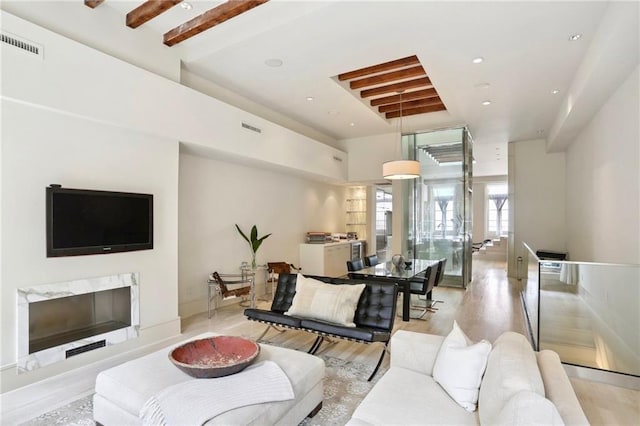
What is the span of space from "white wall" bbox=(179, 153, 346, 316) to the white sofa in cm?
381

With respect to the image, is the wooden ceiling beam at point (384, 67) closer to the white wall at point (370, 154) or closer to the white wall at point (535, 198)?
the white wall at point (370, 154)

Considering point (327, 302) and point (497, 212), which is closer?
point (327, 302)

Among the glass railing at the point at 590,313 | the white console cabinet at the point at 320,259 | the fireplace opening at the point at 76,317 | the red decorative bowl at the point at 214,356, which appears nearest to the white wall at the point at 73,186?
the fireplace opening at the point at 76,317

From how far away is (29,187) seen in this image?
9.82ft

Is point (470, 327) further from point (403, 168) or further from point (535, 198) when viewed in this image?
point (535, 198)

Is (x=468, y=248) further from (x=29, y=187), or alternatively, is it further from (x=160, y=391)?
(x=29, y=187)

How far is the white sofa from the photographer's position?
131cm

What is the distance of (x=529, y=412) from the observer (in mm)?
1263

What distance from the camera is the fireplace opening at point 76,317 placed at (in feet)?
10.3

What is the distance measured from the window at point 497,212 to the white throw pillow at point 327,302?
1510 centimetres

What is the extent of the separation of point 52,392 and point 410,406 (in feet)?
10.1

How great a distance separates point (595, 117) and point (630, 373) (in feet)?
12.3

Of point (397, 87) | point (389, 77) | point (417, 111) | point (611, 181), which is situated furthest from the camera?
point (417, 111)

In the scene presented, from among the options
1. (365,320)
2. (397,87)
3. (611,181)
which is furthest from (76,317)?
(611,181)
